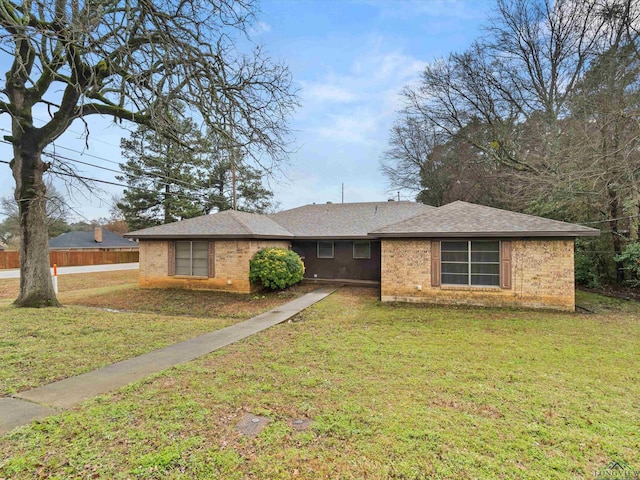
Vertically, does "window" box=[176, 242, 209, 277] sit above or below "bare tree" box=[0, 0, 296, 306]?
below

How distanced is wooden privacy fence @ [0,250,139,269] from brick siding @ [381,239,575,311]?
89.6 feet

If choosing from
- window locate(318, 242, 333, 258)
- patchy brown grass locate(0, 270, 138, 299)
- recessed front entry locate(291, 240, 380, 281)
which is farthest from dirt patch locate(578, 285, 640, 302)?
patchy brown grass locate(0, 270, 138, 299)

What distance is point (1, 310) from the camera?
A: 8094 millimetres

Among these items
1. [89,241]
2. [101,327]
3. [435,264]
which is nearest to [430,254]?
[435,264]

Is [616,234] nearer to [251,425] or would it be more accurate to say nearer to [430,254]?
[430,254]

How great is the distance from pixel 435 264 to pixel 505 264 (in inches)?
79.7

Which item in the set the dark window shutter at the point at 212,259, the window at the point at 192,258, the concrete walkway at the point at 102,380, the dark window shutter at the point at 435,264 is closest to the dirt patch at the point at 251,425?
the concrete walkway at the point at 102,380

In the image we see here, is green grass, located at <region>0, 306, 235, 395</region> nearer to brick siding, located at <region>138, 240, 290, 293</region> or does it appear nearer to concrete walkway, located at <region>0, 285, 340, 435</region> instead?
concrete walkway, located at <region>0, 285, 340, 435</region>

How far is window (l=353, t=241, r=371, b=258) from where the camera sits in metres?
15.1

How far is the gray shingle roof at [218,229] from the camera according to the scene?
40.1ft

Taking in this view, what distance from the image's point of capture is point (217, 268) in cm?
1265

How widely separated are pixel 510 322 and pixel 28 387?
953 centimetres

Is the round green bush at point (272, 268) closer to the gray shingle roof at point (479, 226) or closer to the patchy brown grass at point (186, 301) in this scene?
the patchy brown grass at point (186, 301)

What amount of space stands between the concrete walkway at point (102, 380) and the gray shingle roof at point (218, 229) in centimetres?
535
